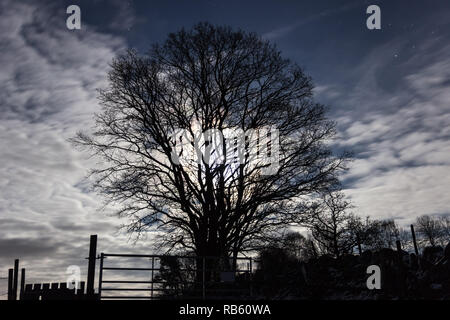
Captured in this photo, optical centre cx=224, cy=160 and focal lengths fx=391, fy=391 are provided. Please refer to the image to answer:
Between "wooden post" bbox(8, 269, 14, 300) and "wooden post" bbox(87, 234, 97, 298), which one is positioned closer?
"wooden post" bbox(87, 234, 97, 298)

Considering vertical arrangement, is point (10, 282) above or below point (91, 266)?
below

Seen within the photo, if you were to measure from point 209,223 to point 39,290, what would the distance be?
6.97 m

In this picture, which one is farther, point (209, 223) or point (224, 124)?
point (224, 124)

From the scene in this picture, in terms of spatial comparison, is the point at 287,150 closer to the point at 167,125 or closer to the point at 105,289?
the point at 167,125

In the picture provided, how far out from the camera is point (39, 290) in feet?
47.9

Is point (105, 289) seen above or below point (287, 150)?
below

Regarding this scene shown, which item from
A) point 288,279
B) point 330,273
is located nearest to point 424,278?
point 330,273

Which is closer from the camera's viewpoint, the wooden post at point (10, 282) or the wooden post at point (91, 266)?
the wooden post at point (91, 266)

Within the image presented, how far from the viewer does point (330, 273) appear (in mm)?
14648

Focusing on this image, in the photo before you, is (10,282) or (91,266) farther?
(10,282)
